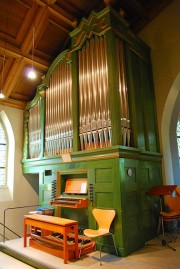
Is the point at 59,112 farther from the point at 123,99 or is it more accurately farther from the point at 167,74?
the point at 167,74

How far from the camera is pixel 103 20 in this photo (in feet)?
17.1

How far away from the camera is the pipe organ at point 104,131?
456 centimetres

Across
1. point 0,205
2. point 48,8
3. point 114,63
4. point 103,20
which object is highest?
point 48,8

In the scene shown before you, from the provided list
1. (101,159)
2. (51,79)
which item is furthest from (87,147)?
(51,79)

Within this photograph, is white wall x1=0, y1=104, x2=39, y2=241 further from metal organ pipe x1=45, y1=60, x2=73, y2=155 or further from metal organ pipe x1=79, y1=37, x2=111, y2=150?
metal organ pipe x1=79, y1=37, x2=111, y2=150

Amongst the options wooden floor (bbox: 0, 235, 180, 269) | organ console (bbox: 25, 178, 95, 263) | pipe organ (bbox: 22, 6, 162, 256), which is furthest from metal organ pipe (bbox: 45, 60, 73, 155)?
wooden floor (bbox: 0, 235, 180, 269)

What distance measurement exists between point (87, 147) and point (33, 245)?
2463 mm

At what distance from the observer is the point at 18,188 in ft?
23.9

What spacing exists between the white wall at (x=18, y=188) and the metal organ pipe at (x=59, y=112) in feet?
5.12

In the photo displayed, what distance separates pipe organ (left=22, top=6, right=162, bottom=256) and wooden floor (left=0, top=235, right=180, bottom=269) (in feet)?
0.71

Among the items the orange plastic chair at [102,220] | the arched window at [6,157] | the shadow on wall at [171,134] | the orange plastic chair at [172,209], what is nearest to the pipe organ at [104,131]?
the orange plastic chair at [102,220]

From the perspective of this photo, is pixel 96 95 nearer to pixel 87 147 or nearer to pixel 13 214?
pixel 87 147

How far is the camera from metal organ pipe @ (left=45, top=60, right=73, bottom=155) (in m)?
5.83

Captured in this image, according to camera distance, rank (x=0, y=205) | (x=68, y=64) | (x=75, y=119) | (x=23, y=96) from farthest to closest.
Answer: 1. (x=23, y=96)
2. (x=0, y=205)
3. (x=68, y=64)
4. (x=75, y=119)
